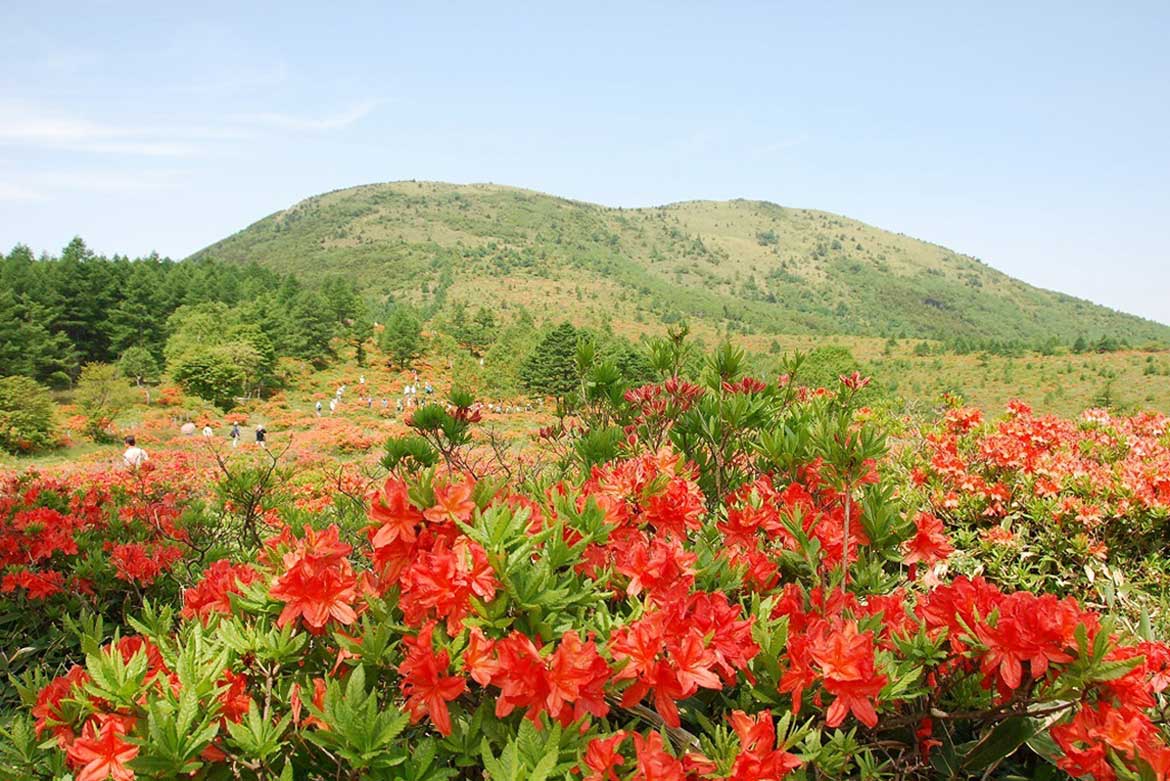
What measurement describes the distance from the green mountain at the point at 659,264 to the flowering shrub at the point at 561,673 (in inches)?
3297

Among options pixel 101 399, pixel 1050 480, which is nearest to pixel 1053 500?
pixel 1050 480

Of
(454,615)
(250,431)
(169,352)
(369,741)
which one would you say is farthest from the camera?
(169,352)

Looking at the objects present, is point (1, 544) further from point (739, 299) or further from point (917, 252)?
point (917, 252)

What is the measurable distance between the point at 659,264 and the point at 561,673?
15283cm

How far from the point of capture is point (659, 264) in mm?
149875

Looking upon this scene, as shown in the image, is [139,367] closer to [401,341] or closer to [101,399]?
[101,399]

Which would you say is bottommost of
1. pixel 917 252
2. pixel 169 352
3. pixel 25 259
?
pixel 169 352

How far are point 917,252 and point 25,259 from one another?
611ft

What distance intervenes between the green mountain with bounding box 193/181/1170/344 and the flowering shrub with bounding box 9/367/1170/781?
83.7m

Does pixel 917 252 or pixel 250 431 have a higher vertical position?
pixel 917 252

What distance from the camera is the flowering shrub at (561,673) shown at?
1.07 meters

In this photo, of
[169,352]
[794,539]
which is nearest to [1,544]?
[794,539]

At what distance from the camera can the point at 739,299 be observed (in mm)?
134500

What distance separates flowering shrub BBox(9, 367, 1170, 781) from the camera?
1068 millimetres
